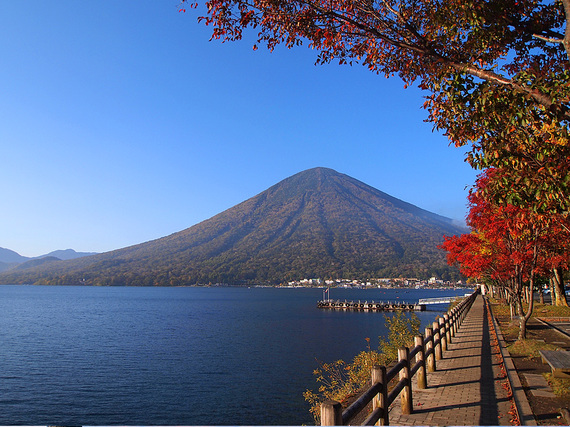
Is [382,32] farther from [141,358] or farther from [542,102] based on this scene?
[141,358]

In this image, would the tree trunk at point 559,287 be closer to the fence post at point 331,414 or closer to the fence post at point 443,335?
the fence post at point 443,335

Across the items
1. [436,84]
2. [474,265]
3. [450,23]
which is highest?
[450,23]

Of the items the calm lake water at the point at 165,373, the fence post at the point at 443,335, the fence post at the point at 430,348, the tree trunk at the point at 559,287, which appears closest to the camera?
the fence post at the point at 430,348

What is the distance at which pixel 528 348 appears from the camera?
45.0 feet

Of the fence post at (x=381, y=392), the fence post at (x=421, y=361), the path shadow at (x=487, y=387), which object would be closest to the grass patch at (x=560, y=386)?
the path shadow at (x=487, y=387)

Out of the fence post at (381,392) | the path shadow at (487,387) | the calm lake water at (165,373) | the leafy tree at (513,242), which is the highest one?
the leafy tree at (513,242)

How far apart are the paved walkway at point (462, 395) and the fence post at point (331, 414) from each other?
12.5 feet

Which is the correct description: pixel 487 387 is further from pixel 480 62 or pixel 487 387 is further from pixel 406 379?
pixel 480 62

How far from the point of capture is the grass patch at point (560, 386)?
8844mm

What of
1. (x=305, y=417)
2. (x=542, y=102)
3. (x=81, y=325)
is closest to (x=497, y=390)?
(x=542, y=102)

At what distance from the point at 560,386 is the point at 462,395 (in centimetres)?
198

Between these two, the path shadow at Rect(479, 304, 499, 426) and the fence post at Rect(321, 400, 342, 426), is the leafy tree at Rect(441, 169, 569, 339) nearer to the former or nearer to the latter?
the path shadow at Rect(479, 304, 499, 426)

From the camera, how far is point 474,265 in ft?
81.3

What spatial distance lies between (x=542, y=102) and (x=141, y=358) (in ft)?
114
